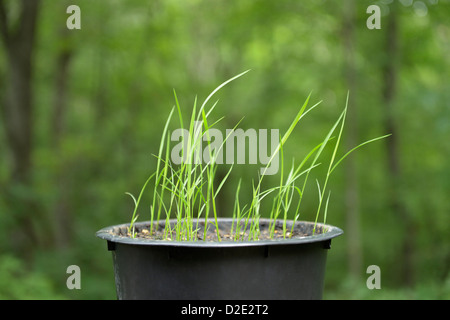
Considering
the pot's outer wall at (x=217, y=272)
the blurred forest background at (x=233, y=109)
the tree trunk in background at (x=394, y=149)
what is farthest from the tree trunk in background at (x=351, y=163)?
the pot's outer wall at (x=217, y=272)

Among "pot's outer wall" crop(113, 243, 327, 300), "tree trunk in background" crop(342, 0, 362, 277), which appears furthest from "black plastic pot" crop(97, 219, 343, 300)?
"tree trunk in background" crop(342, 0, 362, 277)

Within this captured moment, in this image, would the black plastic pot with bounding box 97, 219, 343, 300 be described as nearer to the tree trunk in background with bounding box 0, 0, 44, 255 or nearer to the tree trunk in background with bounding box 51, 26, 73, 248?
the tree trunk in background with bounding box 0, 0, 44, 255

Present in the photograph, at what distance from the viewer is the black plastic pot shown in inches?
44.4

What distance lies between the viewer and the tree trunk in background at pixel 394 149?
17.4 ft

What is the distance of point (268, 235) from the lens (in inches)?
59.1

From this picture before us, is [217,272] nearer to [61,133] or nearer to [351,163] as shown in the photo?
[351,163]

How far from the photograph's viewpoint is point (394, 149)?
5586 millimetres

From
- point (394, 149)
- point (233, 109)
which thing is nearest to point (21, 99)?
point (233, 109)

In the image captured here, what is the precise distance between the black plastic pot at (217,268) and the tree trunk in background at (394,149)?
4419 millimetres

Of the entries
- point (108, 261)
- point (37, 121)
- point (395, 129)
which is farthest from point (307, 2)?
point (37, 121)

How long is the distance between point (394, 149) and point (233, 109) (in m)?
2.45

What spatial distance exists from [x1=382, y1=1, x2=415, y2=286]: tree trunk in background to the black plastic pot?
4.42 m

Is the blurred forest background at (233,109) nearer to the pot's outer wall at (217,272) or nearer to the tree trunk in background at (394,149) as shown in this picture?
the tree trunk in background at (394,149)
